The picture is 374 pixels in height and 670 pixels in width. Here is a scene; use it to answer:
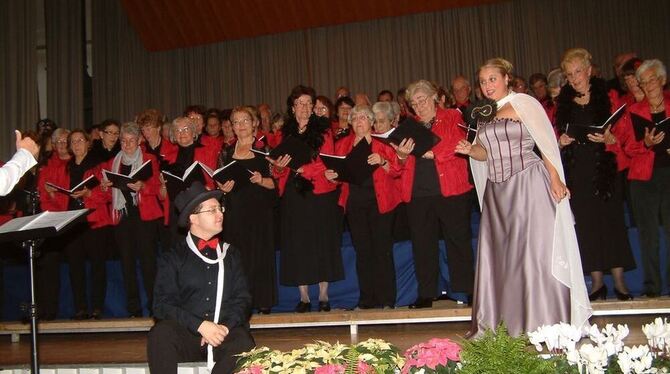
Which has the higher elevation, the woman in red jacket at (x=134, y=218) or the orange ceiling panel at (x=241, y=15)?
the orange ceiling panel at (x=241, y=15)

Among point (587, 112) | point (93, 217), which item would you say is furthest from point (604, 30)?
point (93, 217)

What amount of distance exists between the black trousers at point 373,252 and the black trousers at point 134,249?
1.71 metres

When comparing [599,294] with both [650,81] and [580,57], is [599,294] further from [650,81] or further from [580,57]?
[580,57]

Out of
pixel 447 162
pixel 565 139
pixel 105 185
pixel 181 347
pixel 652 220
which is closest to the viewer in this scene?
pixel 181 347

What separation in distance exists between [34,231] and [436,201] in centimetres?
272

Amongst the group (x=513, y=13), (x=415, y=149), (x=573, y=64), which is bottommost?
(x=415, y=149)

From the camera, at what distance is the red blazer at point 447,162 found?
5.21m

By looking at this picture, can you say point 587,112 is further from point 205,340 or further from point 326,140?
point 205,340

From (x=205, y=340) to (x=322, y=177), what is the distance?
2.31 metres

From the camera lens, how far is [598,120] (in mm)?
5098

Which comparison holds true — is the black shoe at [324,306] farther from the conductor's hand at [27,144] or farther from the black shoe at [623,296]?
the conductor's hand at [27,144]

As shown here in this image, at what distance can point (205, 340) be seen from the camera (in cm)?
346

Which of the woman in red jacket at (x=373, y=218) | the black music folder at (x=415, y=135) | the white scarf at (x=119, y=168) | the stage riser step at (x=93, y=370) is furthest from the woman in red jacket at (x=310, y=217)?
the stage riser step at (x=93, y=370)

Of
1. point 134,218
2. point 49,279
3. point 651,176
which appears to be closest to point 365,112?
point 651,176
